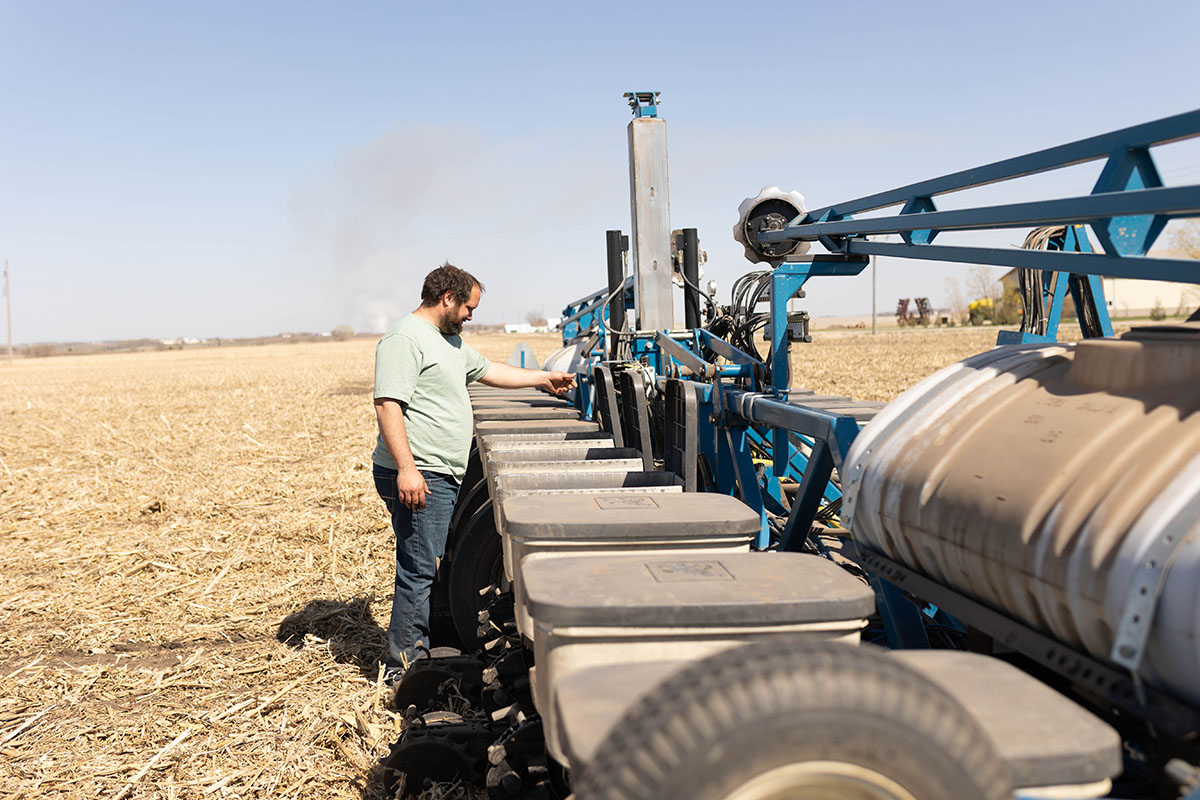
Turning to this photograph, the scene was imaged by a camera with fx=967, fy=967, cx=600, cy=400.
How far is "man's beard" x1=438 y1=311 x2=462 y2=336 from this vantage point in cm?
500

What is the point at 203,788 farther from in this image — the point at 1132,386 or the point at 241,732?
the point at 1132,386

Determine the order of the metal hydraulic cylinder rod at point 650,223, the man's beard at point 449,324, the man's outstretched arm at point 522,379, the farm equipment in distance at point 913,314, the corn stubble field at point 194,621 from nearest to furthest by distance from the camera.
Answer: the corn stubble field at point 194,621
the man's beard at point 449,324
the man's outstretched arm at point 522,379
the metal hydraulic cylinder rod at point 650,223
the farm equipment in distance at point 913,314

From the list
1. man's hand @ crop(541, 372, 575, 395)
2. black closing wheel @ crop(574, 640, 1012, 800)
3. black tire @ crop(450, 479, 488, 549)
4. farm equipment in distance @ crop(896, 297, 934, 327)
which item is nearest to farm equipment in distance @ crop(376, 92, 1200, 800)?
black closing wheel @ crop(574, 640, 1012, 800)

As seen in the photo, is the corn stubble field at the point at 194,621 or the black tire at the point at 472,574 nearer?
the corn stubble field at the point at 194,621

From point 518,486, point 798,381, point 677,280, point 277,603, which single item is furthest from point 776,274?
point 798,381

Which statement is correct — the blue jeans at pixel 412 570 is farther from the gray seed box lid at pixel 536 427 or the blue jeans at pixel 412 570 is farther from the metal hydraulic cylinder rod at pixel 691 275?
the metal hydraulic cylinder rod at pixel 691 275

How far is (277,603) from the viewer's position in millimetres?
6348

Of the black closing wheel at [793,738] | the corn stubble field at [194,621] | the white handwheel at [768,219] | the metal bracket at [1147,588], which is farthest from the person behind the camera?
the white handwheel at [768,219]

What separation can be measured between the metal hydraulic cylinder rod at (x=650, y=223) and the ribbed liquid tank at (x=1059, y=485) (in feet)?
12.5

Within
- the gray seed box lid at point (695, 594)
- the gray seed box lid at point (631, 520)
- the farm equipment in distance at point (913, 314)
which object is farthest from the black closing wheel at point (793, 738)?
the farm equipment in distance at point (913, 314)

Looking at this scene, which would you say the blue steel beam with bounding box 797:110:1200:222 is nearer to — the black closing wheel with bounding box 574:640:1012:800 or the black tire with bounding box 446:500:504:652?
the black closing wheel with bounding box 574:640:1012:800

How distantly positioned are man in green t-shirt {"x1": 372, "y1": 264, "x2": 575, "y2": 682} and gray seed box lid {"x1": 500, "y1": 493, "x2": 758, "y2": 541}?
1742 mm

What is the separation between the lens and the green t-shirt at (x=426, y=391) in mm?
4730

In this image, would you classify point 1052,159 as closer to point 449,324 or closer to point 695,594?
point 695,594
